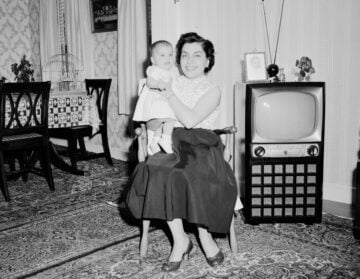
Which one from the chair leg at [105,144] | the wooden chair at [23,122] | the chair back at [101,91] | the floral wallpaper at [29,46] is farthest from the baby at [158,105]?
the floral wallpaper at [29,46]

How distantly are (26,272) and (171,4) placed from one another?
195 cm

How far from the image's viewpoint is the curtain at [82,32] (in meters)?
5.11

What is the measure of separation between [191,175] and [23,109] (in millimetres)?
2236

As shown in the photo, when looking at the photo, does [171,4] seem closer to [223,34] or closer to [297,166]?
[223,34]

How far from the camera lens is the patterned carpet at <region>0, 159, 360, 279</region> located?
212 cm

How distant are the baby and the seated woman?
0.04 meters

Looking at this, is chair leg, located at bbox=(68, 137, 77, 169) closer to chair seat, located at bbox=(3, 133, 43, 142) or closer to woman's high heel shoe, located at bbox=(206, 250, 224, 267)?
chair seat, located at bbox=(3, 133, 43, 142)

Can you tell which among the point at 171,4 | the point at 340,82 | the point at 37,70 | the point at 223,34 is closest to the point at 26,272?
the point at 171,4

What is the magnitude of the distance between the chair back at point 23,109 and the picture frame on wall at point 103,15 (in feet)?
5.01

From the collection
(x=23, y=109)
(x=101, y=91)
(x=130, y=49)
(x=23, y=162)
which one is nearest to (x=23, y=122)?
(x=23, y=109)

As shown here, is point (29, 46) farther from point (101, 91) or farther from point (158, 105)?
point (158, 105)

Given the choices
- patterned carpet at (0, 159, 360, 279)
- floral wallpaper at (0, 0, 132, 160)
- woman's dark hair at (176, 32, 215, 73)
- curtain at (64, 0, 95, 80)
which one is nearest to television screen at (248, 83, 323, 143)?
woman's dark hair at (176, 32, 215, 73)

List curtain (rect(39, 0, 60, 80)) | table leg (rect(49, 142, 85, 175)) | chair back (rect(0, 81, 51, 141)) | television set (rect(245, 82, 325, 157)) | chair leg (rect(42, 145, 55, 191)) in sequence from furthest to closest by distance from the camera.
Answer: curtain (rect(39, 0, 60, 80))
table leg (rect(49, 142, 85, 175))
chair leg (rect(42, 145, 55, 191))
chair back (rect(0, 81, 51, 141))
television set (rect(245, 82, 325, 157))

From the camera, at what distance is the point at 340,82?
314 centimetres
